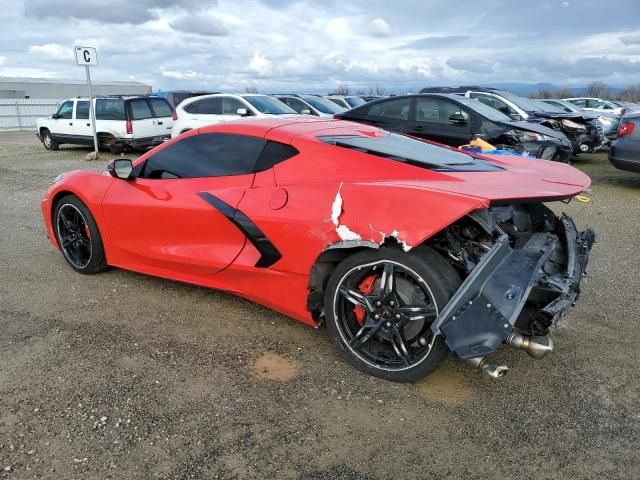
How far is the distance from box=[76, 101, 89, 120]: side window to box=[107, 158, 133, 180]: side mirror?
11.6 metres

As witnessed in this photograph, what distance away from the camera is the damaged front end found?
8.70 ft

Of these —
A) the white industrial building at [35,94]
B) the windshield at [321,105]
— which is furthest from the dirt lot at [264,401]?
the white industrial building at [35,94]

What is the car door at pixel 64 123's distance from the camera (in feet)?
48.9

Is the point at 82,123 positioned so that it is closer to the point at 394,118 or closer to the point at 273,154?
the point at 394,118

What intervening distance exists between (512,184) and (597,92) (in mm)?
57191

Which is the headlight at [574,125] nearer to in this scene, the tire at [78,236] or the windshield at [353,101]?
the windshield at [353,101]

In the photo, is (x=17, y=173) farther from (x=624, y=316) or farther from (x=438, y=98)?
(x=624, y=316)

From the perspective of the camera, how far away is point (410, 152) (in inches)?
140

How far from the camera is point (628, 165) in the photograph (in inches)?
342

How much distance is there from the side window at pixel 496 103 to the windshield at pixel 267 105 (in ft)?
14.8

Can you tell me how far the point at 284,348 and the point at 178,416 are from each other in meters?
0.91

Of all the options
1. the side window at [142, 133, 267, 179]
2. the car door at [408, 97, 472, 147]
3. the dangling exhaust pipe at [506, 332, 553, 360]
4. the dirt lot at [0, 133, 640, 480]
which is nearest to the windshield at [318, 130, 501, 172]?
the side window at [142, 133, 267, 179]

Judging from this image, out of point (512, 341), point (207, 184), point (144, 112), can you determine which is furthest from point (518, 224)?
point (144, 112)

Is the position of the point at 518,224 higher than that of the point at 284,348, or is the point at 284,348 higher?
the point at 518,224
